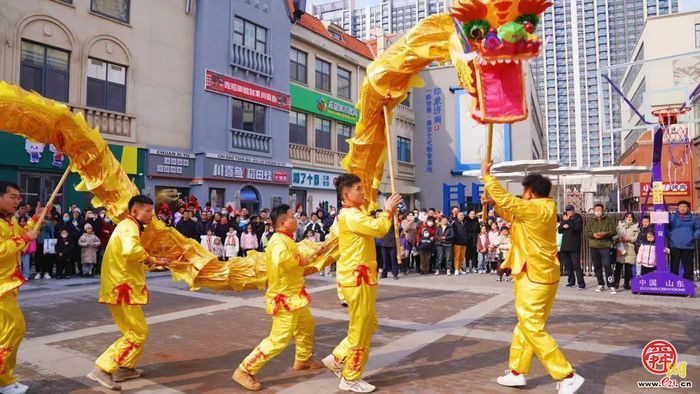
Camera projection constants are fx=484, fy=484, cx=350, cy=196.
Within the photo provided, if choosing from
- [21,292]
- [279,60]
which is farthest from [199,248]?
[279,60]

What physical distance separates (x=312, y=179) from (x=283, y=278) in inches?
691

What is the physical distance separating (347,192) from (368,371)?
1760 millimetres

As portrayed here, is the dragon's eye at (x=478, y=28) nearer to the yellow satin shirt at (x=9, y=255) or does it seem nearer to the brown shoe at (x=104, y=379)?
the yellow satin shirt at (x=9, y=255)

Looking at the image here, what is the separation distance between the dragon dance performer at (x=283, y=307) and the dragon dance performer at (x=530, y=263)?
5.98ft

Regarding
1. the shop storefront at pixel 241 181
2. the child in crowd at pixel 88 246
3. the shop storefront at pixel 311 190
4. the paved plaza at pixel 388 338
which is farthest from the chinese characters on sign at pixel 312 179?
the paved plaza at pixel 388 338

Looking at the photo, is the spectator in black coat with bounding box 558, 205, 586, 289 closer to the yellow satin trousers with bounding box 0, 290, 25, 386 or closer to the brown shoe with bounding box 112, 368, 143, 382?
the brown shoe with bounding box 112, 368, 143, 382

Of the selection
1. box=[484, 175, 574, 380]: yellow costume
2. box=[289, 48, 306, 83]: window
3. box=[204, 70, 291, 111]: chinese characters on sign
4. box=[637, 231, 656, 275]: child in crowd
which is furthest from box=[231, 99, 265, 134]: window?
box=[484, 175, 574, 380]: yellow costume

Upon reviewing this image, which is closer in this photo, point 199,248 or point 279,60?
point 199,248

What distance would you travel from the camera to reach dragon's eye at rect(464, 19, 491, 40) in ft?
14.0

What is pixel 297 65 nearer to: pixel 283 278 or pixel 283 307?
pixel 283 278

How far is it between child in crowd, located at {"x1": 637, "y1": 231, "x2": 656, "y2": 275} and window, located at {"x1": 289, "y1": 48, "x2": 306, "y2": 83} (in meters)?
15.7

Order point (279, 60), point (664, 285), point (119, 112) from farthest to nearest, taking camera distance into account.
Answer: point (279, 60) → point (119, 112) → point (664, 285)

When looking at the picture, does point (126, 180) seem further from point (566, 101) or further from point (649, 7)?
point (566, 101)

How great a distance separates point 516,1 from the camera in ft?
13.8
